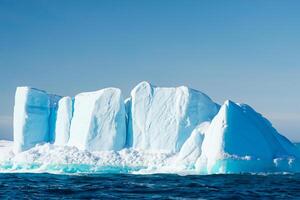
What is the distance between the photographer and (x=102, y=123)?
33344 millimetres

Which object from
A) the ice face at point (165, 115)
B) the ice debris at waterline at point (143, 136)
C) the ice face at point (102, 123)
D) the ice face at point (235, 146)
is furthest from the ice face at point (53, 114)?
the ice face at point (235, 146)

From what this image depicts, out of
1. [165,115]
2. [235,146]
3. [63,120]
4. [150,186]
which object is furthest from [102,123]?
[150,186]

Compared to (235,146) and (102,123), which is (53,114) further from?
(235,146)

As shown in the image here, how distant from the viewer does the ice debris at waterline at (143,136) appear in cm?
2870

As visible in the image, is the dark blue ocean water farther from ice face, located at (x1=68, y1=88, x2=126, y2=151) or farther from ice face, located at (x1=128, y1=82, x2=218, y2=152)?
ice face, located at (x1=128, y1=82, x2=218, y2=152)

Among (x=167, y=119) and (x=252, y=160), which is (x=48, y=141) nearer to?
(x=167, y=119)

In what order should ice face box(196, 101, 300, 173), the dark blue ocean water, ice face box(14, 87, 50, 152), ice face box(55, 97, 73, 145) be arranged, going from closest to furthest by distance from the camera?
1. the dark blue ocean water
2. ice face box(196, 101, 300, 173)
3. ice face box(14, 87, 50, 152)
4. ice face box(55, 97, 73, 145)

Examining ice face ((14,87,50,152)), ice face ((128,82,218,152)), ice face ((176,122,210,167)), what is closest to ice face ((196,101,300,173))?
ice face ((176,122,210,167))

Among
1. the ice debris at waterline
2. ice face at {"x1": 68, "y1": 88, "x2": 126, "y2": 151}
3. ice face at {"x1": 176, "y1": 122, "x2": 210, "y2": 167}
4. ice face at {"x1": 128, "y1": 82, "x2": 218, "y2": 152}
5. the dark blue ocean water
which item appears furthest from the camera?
ice face at {"x1": 68, "y1": 88, "x2": 126, "y2": 151}

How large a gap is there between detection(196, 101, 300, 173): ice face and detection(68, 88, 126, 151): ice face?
6415 mm

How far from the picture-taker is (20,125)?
3559cm

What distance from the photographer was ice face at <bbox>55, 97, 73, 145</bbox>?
36.0 meters

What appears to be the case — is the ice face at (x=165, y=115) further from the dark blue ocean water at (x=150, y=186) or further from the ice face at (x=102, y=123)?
the dark blue ocean water at (x=150, y=186)

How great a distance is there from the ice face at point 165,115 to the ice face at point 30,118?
6733mm
